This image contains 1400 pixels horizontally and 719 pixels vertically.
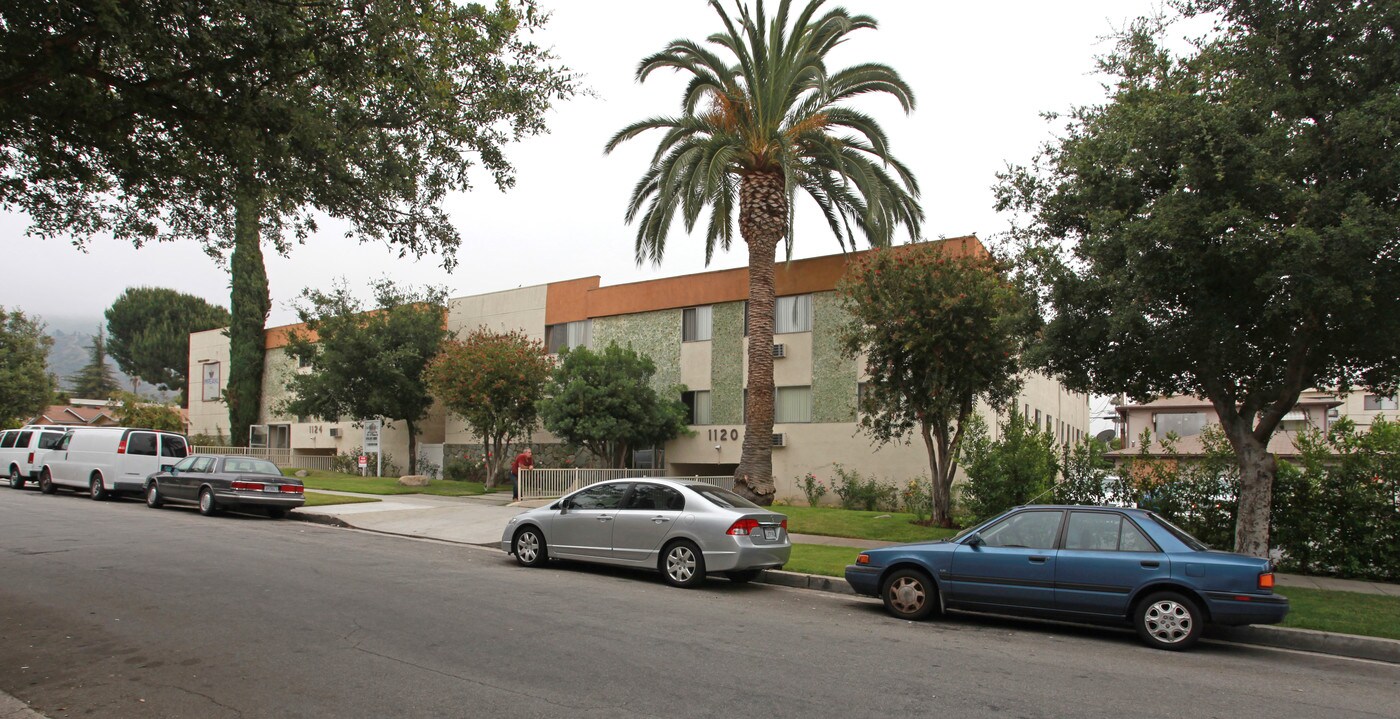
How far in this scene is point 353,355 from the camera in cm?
A: 3388

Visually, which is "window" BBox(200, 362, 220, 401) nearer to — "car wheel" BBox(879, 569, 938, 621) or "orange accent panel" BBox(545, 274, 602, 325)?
"orange accent panel" BBox(545, 274, 602, 325)

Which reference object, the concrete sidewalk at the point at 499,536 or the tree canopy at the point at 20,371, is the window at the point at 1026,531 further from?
the tree canopy at the point at 20,371

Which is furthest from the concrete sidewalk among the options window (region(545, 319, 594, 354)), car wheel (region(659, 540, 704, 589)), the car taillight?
window (region(545, 319, 594, 354))

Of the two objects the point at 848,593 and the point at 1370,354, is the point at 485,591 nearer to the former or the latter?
the point at 848,593

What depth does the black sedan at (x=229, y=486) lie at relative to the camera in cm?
1936

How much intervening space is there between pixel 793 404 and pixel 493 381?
32.5 feet

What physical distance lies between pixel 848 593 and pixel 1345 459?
28.2 ft

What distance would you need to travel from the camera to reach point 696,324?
29.7 m

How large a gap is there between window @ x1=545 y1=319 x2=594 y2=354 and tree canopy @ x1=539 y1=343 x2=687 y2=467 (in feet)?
15.0

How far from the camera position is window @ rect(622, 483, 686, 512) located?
469 inches

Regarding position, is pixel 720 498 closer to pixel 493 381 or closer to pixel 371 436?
pixel 493 381

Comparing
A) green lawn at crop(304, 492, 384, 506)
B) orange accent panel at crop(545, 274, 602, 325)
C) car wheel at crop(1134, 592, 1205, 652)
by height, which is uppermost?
orange accent panel at crop(545, 274, 602, 325)

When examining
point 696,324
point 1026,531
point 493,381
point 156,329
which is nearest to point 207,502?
point 493,381

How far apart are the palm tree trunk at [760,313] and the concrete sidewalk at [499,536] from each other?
3725 mm
